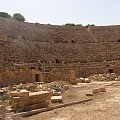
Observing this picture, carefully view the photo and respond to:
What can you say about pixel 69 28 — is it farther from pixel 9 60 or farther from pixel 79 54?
pixel 9 60

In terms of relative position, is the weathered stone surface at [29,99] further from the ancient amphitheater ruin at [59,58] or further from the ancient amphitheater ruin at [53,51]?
the ancient amphitheater ruin at [53,51]

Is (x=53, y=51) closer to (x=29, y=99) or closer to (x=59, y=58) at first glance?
(x=59, y=58)

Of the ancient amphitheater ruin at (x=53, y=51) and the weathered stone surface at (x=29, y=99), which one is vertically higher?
the ancient amphitheater ruin at (x=53, y=51)

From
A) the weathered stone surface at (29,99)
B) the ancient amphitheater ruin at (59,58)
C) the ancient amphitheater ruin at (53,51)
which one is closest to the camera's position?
the weathered stone surface at (29,99)

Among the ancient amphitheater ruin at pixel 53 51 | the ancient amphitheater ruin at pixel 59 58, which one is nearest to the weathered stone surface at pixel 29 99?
the ancient amphitheater ruin at pixel 59 58

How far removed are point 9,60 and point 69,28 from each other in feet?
41.1

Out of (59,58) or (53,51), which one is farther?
(53,51)

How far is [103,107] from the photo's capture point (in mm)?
10305

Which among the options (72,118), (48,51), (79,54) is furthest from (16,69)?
(72,118)

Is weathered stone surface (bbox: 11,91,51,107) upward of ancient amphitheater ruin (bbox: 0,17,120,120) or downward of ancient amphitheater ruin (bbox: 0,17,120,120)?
downward

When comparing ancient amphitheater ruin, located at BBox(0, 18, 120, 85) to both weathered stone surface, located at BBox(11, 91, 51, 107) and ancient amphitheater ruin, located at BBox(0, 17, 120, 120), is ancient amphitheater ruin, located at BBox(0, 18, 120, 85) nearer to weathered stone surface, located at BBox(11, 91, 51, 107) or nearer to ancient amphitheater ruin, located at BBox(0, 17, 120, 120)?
ancient amphitheater ruin, located at BBox(0, 17, 120, 120)

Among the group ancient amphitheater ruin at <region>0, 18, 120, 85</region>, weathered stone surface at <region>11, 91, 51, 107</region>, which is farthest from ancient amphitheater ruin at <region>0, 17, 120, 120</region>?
weathered stone surface at <region>11, 91, 51, 107</region>

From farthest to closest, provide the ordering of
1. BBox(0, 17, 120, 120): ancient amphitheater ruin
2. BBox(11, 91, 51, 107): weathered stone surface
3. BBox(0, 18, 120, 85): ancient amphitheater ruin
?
Answer: BBox(0, 18, 120, 85): ancient amphitheater ruin
BBox(0, 17, 120, 120): ancient amphitheater ruin
BBox(11, 91, 51, 107): weathered stone surface

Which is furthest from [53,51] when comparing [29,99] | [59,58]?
[29,99]
